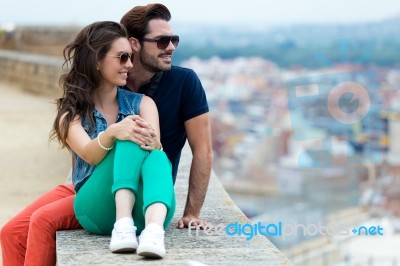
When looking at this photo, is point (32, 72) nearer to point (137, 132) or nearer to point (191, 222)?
point (191, 222)

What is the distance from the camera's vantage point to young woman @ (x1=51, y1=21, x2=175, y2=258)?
285 cm

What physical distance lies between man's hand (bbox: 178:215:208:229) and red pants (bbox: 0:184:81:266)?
36cm

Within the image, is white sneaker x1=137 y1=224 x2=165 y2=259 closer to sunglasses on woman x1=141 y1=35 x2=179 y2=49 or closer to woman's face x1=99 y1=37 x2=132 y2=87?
woman's face x1=99 y1=37 x2=132 y2=87

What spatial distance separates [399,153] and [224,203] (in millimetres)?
53002

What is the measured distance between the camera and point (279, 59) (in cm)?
4034

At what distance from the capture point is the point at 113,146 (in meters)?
2.95

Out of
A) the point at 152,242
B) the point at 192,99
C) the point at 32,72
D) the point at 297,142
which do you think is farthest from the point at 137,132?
the point at 297,142

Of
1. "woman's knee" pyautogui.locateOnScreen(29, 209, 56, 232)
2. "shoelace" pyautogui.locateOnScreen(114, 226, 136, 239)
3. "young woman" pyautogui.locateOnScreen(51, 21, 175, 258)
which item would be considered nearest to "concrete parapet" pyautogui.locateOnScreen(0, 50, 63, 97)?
"young woman" pyautogui.locateOnScreen(51, 21, 175, 258)

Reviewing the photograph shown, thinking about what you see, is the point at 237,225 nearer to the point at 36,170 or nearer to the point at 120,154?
the point at 120,154

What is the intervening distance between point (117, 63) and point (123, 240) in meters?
0.68

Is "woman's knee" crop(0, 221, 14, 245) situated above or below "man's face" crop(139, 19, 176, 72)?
below

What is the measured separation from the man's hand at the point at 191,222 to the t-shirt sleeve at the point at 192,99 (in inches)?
14.3

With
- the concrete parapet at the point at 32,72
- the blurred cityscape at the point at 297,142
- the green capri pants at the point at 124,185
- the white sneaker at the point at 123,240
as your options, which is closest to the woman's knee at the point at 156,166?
the green capri pants at the point at 124,185

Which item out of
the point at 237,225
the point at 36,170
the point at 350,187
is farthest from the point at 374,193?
the point at 237,225
